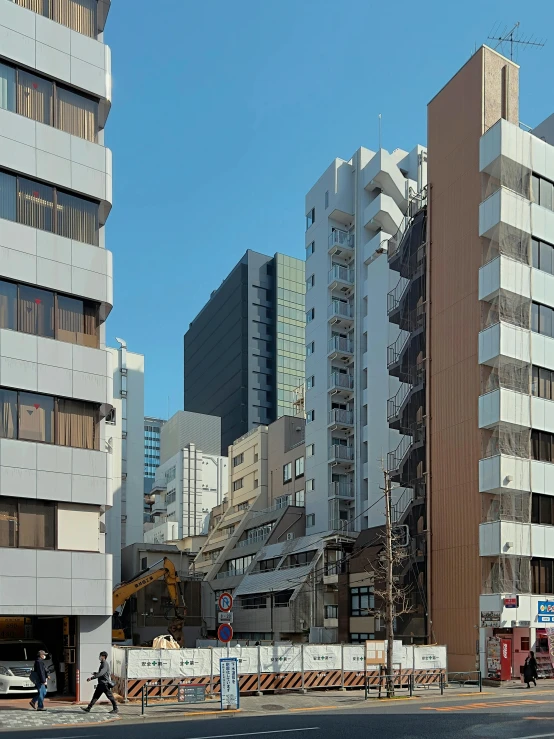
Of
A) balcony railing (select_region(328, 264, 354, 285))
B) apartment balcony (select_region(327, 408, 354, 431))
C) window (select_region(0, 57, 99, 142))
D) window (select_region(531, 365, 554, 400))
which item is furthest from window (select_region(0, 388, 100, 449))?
balcony railing (select_region(328, 264, 354, 285))

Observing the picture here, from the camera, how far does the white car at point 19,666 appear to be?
30453 millimetres

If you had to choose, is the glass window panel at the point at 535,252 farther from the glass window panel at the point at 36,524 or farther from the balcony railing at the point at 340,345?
the glass window panel at the point at 36,524

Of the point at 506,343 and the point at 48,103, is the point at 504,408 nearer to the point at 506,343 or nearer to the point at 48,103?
the point at 506,343

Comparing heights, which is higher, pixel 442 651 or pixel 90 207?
pixel 90 207

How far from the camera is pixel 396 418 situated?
192 ft

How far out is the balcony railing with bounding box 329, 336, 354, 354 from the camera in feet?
259

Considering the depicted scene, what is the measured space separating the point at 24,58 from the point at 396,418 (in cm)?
3418

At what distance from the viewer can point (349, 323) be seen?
263 ft

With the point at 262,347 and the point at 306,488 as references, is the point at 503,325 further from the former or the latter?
the point at 262,347

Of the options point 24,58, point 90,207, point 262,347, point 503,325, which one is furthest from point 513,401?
point 262,347

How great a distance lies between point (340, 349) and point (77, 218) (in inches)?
1867

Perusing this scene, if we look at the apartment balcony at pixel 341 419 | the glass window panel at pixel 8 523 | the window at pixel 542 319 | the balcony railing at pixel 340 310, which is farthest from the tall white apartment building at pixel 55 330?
the balcony railing at pixel 340 310

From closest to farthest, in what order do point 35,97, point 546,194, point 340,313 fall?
point 35,97, point 546,194, point 340,313

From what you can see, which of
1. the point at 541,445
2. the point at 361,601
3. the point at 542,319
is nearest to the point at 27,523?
the point at 541,445
